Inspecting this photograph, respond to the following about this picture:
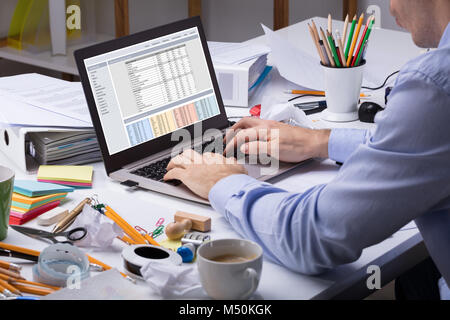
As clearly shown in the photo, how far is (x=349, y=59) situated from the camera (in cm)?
170

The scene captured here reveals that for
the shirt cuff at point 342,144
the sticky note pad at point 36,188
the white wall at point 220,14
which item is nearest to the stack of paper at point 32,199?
the sticky note pad at point 36,188

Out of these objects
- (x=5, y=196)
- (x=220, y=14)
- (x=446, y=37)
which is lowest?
(x=220, y=14)

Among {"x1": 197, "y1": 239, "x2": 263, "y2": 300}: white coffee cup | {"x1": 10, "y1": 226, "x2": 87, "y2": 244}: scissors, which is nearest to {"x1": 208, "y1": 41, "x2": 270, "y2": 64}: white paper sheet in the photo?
{"x1": 10, "y1": 226, "x2": 87, "y2": 244}: scissors

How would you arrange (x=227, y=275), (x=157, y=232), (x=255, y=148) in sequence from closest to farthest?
(x=227, y=275), (x=157, y=232), (x=255, y=148)

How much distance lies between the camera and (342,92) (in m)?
1.71

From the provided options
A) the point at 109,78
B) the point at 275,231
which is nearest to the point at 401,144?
the point at 275,231

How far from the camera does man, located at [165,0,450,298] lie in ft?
2.98

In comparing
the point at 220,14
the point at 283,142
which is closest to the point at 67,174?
the point at 283,142

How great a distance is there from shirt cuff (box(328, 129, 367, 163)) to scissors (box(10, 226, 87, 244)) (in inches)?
23.0

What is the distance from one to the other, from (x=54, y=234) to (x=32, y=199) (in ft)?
0.41

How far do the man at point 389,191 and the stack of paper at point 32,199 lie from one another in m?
0.35

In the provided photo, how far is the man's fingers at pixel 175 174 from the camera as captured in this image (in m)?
1.28

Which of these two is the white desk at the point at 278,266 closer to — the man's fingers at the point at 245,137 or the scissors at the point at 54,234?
the scissors at the point at 54,234

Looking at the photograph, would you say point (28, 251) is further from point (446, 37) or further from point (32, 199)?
point (446, 37)
